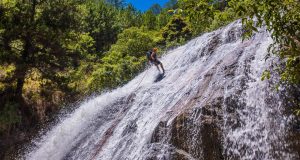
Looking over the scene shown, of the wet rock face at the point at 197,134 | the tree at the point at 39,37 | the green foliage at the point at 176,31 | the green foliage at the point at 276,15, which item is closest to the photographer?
the green foliage at the point at 276,15

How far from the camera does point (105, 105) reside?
16.1 meters

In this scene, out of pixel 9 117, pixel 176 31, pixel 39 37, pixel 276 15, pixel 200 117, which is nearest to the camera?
pixel 276 15

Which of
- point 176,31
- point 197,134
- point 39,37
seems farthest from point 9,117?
point 176,31

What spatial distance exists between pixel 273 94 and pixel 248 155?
168cm

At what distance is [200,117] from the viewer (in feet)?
29.3

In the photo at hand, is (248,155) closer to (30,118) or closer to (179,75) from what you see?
(179,75)

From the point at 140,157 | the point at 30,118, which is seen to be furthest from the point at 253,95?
the point at 30,118

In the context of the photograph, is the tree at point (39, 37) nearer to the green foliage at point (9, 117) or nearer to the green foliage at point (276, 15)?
the green foliage at point (9, 117)

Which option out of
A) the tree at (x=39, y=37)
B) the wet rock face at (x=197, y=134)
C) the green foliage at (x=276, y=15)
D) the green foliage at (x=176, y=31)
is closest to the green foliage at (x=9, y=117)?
the tree at (x=39, y=37)

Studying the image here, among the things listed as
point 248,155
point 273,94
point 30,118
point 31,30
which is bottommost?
point 248,155

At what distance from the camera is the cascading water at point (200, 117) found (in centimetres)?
834

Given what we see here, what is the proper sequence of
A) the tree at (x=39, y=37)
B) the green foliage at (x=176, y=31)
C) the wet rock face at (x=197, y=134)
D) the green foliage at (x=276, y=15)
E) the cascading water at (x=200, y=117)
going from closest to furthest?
1. the green foliage at (x=276, y=15)
2. the cascading water at (x=200, y=117)
3. the wet rock face at (x=197, y=134)
4. the tree at (x=39, y=37)
5. the green foliage at (x=176, y=31)

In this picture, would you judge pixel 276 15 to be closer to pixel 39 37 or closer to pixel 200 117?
pixel 200 117

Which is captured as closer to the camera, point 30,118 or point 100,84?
point 30,118
